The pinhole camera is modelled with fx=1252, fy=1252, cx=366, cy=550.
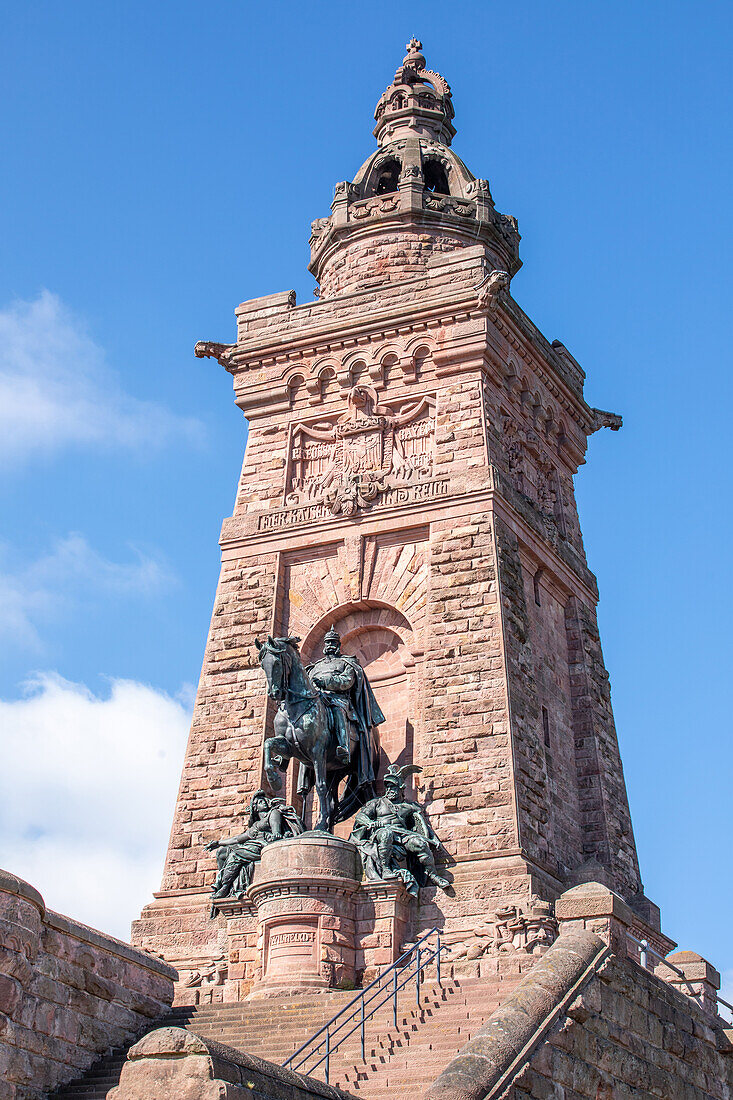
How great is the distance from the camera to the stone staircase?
38.9 feet

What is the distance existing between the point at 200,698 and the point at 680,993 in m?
9.72

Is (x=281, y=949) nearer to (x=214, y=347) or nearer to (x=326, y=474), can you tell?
(x=326, y=474)

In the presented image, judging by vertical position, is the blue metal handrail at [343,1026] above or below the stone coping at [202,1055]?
above

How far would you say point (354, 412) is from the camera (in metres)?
23.6

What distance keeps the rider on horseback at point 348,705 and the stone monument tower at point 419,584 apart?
0.76 m

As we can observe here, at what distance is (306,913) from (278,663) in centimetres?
359

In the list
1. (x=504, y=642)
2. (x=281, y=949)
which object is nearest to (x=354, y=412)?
(x=504, y=642)

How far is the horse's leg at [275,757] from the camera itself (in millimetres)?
18688

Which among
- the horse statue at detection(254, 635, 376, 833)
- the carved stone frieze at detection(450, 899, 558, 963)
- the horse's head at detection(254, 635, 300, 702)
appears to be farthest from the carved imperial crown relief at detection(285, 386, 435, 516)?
the carved stone frieze at detection(450, 899, 558, 963)

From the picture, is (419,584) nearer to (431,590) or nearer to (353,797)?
(431,590)

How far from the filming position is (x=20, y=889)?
437 inches

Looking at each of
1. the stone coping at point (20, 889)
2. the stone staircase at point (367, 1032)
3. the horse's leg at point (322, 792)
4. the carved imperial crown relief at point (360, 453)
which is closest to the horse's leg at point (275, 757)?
the horse's leg at point (322, 792)

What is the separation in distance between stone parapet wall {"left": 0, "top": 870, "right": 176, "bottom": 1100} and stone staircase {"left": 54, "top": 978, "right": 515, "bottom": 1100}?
285 mm

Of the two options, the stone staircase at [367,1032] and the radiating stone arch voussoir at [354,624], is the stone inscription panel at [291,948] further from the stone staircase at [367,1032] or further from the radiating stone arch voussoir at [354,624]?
the radiating stone arch voussoir at [354,624]
